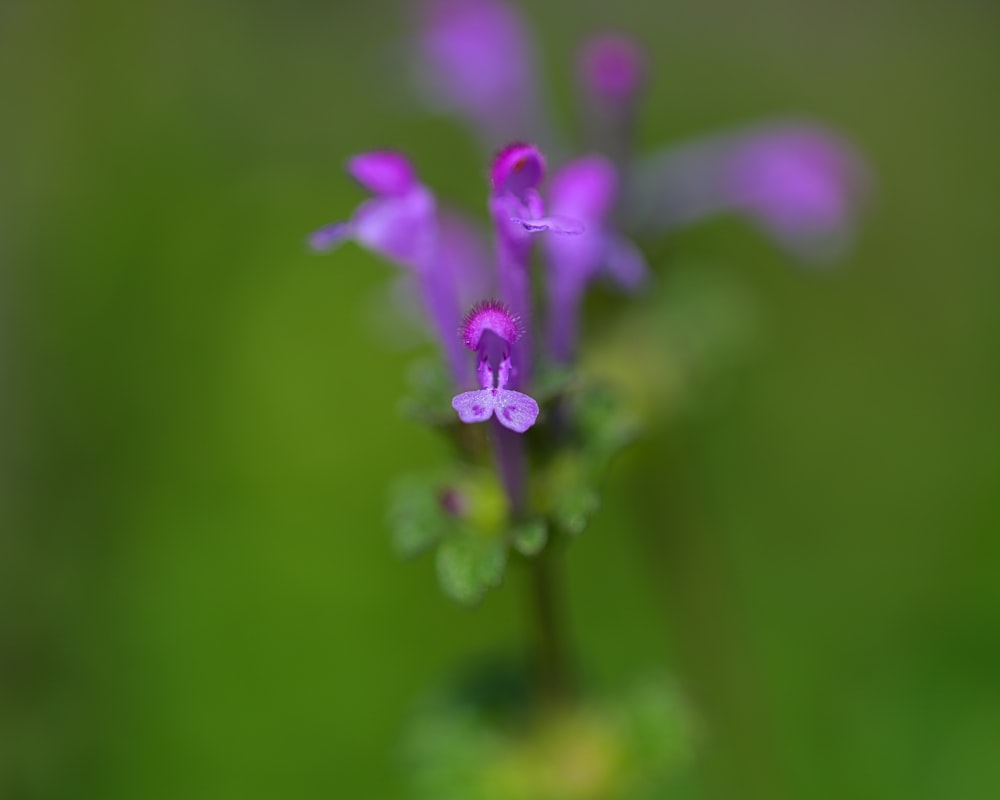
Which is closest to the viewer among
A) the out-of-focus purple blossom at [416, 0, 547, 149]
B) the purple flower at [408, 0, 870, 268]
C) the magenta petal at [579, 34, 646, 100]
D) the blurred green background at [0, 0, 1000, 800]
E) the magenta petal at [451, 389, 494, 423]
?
the magenta petal at [451, 389, 494, 423]

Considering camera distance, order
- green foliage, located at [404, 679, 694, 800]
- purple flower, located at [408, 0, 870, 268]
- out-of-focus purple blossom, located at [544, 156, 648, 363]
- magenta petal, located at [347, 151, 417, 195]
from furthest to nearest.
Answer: purple flower, located at [408, 0, 870, 268] < green foliage, located at [404, 679, 694, 800] < out-of-focus purple blossom, located at [544, 156, 648, 363] < magenta petal, located at [347, 151, 417, 195]

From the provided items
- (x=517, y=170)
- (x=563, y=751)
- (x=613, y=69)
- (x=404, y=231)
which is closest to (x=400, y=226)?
(x=404, y=231)

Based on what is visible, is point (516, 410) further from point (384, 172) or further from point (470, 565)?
point (384, 172)

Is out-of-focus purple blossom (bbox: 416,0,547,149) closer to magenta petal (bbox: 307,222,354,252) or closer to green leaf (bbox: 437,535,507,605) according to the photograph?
magenta petal (bbox: 307,222,354,252)

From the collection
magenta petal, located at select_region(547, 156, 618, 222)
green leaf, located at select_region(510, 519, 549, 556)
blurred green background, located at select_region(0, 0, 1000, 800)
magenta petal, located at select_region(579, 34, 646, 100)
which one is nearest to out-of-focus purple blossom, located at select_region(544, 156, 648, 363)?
magenta petal, located at select_region(547, 156, 618, 222)

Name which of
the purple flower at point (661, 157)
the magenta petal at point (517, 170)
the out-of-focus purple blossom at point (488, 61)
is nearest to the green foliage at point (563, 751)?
the magenta petal at point (517, 170)

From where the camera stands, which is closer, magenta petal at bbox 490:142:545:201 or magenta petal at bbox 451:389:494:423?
magenta petal at bbox 451:389:494:423

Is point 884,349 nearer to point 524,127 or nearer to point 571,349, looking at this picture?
point 524,127
